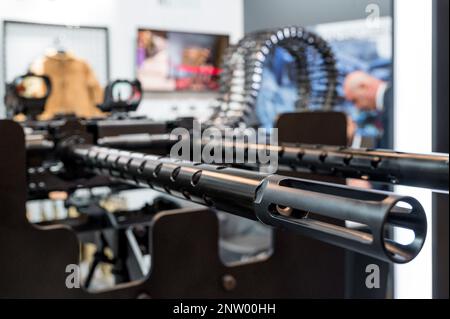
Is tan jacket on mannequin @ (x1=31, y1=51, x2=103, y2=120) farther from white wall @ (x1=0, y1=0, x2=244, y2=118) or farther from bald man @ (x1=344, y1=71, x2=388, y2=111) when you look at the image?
bald man @ (x1=344, y1=71, x2=388, y2=111)

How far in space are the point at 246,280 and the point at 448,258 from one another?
22cm

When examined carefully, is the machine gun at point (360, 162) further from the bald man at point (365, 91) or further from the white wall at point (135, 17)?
the bald man at point (365, 91)

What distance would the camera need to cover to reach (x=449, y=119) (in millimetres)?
488

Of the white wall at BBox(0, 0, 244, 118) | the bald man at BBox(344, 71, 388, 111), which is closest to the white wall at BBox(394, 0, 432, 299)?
the white wall at BBox(0, 0, 244, 118)

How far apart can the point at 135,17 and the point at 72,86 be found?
556 millimetres

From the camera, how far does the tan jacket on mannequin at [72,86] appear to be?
0.98 m

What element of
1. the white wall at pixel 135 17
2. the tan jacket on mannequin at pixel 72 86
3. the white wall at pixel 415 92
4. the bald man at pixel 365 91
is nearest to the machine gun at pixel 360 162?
the white wall at pixel 415 92

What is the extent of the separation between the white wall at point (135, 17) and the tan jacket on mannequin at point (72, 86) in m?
0.09

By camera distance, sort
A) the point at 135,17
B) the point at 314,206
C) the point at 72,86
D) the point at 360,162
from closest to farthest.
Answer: the point at 314,206
the point at 360,162
the point at 135,17
the point at 72,86


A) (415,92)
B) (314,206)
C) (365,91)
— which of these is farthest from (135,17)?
(365,91)

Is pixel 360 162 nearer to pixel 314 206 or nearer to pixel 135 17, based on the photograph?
pixel 314 206

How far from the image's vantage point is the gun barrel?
0.18m

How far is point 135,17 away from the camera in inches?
26.8

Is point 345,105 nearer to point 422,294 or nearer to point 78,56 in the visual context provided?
point 78,56
